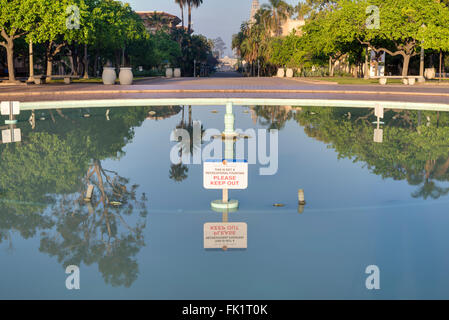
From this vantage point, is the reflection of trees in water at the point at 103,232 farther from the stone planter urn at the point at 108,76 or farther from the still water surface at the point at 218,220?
the stone planter urn at the point at 108,76

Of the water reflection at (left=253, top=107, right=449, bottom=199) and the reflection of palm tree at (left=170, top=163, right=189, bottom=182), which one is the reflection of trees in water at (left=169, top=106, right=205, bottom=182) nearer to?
the reflection of palm tree at (left=170, top=163, right=189, bottom=182)

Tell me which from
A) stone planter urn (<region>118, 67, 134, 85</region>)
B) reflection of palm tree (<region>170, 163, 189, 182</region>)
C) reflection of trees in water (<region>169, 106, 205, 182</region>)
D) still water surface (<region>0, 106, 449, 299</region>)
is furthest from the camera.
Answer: stone planter urn (<region>118, 67, 134, 85</region>)

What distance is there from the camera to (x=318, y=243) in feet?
18.5

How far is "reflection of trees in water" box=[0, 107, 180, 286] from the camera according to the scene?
17.6ft

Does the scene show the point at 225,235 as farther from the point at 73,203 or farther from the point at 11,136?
the point at 11,136

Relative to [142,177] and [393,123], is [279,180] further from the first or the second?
[393,123]

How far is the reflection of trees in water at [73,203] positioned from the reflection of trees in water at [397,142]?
4075mm

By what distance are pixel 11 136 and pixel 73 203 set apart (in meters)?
6.92

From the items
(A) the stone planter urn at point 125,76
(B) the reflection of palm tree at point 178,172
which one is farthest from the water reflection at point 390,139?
(A) the stone planter urn at point 125,76

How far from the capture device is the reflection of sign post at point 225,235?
559 cm

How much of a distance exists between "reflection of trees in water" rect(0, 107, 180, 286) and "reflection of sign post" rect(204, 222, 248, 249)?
695 millimetres

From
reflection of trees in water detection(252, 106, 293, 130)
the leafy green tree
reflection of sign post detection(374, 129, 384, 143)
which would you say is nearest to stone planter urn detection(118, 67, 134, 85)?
the leafy green tree
